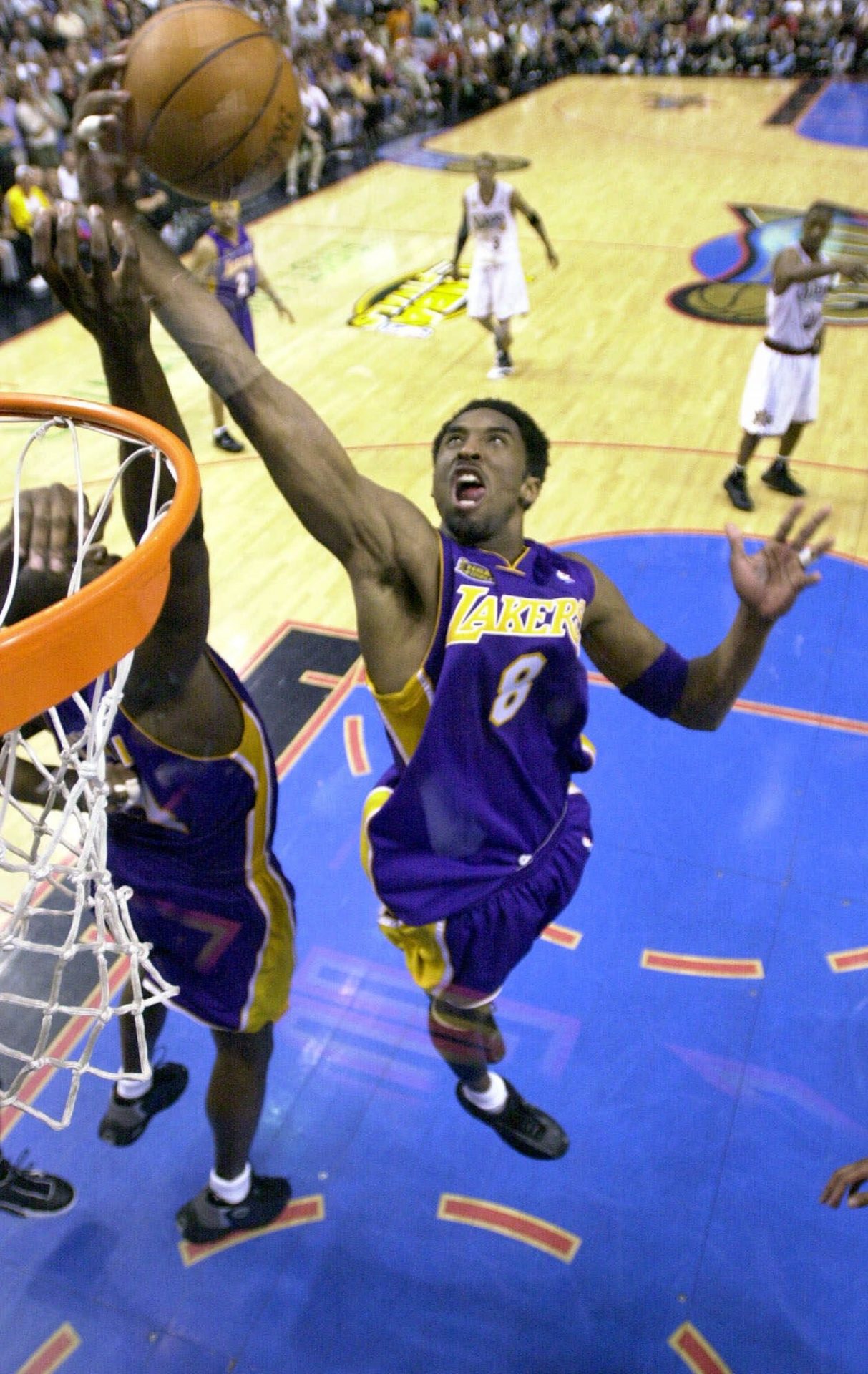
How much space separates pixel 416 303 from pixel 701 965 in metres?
4.85

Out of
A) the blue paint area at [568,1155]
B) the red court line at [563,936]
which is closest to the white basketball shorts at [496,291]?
the blue paint area at [568,1155]

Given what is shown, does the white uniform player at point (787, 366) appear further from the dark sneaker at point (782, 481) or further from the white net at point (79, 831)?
the white net at point (79, 831)

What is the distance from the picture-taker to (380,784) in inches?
84.0

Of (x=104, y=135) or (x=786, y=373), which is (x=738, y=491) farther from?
(x=104, y=135)

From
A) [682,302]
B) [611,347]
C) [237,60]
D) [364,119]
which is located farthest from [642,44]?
[237,60]

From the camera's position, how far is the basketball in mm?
1409

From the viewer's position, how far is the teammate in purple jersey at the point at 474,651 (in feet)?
5.51

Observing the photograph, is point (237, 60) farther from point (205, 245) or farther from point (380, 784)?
point (380, 784)

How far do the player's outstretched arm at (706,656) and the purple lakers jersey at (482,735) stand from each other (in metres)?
0.11

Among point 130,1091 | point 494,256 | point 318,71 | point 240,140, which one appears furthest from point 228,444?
point 240,140

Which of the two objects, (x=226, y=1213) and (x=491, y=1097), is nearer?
(x=226, y=1213)

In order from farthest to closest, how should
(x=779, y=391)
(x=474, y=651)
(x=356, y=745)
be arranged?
(x=779, y=391) < (x=356, y=745) < (x=474, y=651)

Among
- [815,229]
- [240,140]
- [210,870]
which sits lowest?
[210,870]

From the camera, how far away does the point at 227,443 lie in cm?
516
